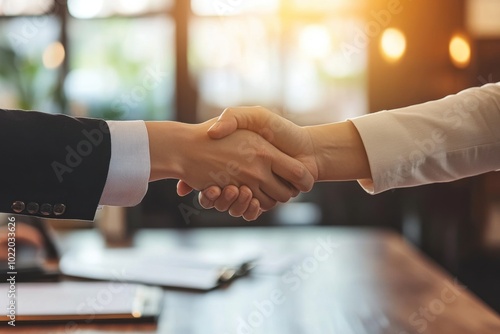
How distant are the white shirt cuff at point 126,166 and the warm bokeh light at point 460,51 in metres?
3.34

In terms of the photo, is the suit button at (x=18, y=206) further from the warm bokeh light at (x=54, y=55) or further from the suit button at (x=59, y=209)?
the warm bokeh light at (x=54, y=55)

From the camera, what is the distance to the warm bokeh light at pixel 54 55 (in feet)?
15.4

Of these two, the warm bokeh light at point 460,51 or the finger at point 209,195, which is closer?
the finger at point 209,195

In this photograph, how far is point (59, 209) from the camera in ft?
4.32

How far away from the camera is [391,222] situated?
185 inches

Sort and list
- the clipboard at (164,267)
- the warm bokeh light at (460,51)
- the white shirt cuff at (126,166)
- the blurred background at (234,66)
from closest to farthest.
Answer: the white shirt cuff at (126,166) < the clipboard at (164,267) < the warm bokeh light at (460,51) < the blurred background at (234,66)

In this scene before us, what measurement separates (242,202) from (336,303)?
0.38 m

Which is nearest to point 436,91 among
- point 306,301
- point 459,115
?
point 459,115

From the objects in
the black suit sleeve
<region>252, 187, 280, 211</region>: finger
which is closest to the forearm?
<region>252, 187, 280, 211</region>: finger

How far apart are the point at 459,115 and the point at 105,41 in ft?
11.4

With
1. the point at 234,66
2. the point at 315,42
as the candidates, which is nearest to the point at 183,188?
the point at 234,66

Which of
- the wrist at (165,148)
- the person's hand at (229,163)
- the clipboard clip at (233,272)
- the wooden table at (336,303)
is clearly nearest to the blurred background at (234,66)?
the wooden table at (336,303)

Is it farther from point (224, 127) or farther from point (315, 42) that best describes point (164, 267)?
point (315, 42)

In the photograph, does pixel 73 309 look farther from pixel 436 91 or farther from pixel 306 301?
pixel 436 91
